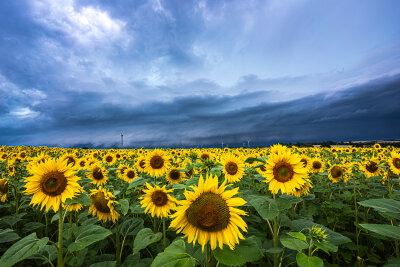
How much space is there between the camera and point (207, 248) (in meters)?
1.98

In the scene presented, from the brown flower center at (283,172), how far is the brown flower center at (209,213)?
165 centimetres

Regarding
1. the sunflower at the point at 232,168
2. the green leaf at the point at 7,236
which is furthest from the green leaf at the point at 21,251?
the sunflower at the point at 232,168

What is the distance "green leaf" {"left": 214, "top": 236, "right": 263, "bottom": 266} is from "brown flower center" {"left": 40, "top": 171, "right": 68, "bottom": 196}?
229 cm

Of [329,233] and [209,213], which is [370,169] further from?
[209,213]

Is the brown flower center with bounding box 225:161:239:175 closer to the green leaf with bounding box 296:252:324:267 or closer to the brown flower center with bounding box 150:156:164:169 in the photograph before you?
the brown flower center with bounding box 150:156:164:169

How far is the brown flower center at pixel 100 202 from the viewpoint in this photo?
346 cm

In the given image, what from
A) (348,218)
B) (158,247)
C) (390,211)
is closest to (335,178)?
(348,218)

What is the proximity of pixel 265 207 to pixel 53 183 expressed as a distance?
9.63 feet

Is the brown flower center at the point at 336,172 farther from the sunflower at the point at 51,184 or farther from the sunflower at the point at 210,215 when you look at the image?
the sunflower at the point at 51,184

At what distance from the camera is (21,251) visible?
2029mm

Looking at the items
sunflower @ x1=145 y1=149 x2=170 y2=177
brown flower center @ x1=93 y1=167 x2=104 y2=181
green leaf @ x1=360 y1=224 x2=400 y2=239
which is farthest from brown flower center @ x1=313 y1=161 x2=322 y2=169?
brown flower center @ x1=93 y1=167 x2=104 y2=181

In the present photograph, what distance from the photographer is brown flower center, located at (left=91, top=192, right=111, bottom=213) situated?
3.46m

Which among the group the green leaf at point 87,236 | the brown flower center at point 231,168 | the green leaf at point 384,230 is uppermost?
the brown flower center at point 231,168

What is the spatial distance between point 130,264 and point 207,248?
150 cm
